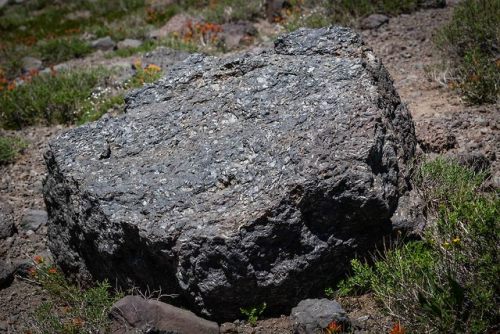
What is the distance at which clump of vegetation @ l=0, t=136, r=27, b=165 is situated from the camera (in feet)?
24.3

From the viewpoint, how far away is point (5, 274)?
17.0 feet

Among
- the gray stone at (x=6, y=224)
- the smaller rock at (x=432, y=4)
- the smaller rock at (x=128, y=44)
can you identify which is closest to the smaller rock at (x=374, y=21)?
the smaller rock at (x=432, y=4)

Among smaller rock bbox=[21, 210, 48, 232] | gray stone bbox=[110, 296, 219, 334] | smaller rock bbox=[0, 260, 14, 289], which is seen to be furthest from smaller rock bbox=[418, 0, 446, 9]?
smaller rock bbox=[0, 260, 14, 289]

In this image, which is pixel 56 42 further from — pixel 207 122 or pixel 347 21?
pixel 207 122

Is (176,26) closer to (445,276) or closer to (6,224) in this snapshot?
(6,224)

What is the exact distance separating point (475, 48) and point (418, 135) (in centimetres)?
226

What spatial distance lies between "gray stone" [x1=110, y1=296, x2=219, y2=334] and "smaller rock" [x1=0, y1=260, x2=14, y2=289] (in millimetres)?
1709

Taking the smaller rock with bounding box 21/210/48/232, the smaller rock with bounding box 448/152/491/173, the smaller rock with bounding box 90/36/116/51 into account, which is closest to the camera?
the smaller rock with bounding box 448/152/491/173

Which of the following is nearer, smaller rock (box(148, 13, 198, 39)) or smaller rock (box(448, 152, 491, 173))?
smaller rock (box(448, 152, 491, 173))

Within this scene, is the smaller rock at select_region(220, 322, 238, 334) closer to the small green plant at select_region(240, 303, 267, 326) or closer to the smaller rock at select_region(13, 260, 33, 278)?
the small green plant at select_region(240, 303, 267, 326)

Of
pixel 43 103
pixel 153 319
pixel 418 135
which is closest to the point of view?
pixel 153 319

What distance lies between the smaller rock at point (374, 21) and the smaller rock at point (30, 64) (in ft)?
22.5

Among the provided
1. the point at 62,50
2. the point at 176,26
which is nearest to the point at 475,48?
the point at 176,26

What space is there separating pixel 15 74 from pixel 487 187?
10039 mm
